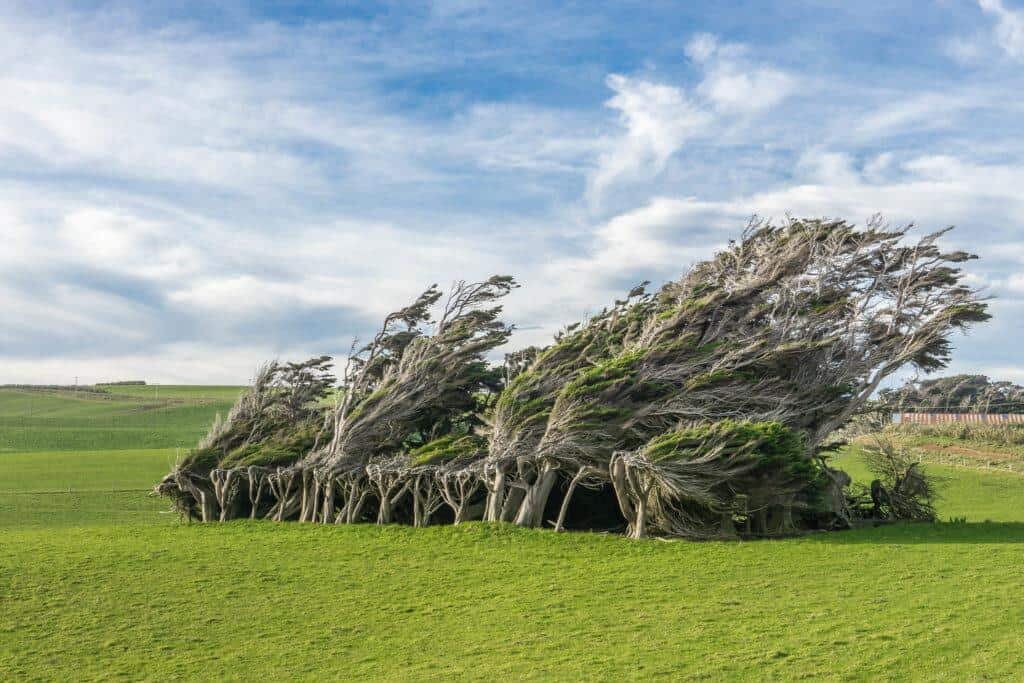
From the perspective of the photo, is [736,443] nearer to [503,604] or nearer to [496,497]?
[496,497]

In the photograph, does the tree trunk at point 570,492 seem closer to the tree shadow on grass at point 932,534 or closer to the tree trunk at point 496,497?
the tree trunk at point 496,497

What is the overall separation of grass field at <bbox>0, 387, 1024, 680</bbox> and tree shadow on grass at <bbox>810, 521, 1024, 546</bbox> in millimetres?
101

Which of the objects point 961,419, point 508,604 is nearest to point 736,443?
point 508,604

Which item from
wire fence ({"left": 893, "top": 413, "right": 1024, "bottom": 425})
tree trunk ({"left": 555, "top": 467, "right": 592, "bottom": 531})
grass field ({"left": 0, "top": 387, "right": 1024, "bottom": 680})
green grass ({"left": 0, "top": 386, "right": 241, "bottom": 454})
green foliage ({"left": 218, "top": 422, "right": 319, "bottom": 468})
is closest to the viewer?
grass field ({"left": 0, "top": 387, "right": 1024, "bottom": 680})

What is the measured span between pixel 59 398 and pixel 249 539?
293 feet

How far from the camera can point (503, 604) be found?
70.8 feet

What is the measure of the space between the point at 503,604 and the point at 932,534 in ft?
45.9

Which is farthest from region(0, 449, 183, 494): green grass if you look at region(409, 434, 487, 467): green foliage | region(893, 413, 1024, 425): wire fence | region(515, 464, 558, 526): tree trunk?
region(893, 413, 1024, 425): wire fence

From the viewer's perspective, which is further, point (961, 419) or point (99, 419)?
point (99, 419)

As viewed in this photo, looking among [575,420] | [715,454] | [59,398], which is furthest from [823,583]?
[59,398]

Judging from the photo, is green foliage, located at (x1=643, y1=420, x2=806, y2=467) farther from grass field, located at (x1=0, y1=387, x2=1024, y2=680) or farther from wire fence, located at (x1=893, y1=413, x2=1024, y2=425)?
wire fence, located at (x1=893, y1=413, x2=1024, y2=425)

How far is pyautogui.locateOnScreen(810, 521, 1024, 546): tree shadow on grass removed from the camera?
26.8 meters

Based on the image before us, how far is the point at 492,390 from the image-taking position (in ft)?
115

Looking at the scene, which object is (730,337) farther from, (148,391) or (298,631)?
(148,391)
